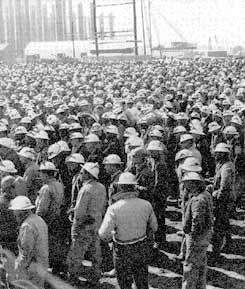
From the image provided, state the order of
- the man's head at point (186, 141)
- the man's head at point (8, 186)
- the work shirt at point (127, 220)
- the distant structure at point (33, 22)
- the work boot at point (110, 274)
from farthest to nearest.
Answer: the distant structure at point (33, 22) → the man's head at point (186, 141) → the work boot at point (110, 274) → the man's head at point (8, 186) → the work shirt at point (127, 220)

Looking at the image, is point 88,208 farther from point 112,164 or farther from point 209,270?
point 209,270

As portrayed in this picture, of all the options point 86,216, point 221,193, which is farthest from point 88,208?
point 221,193

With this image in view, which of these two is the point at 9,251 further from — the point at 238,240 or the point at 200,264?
the point at 238,240

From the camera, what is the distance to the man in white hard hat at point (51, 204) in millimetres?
6895

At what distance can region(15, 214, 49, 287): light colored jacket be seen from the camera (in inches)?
223

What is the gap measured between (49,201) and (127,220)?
4.76ft

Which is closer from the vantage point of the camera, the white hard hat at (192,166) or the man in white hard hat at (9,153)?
the white hard hat at (192,166)

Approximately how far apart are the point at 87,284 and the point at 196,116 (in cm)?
595

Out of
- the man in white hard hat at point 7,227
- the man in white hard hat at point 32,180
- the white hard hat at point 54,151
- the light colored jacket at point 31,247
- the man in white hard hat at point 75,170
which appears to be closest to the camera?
the light colored jacket at point 31,247

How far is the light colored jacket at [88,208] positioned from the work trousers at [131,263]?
931mm

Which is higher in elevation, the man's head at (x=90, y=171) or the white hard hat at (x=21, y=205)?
the man's head at (x=90, y=171)

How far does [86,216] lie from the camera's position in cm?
691

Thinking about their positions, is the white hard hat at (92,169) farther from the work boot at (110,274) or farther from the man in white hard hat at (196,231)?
the work boot at (110,274)

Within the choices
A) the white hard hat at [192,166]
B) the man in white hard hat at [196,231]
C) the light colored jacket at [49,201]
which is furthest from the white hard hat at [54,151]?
the man in white hard hat at [196,231]
